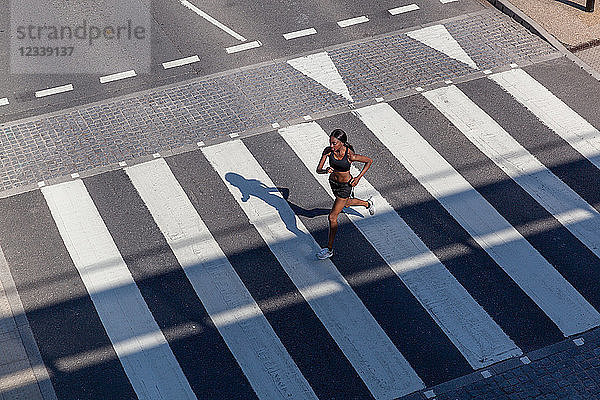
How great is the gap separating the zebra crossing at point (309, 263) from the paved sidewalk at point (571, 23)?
2200 millimetres

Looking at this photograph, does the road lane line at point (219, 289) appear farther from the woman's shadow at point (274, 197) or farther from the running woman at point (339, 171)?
the running woman at point (339, 171)

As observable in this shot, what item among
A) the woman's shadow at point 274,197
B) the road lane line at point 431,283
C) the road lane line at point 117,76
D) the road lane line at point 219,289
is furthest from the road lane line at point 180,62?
the road lane line at point 431,283

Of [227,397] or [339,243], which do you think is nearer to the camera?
[227,397]

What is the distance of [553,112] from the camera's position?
15352mm

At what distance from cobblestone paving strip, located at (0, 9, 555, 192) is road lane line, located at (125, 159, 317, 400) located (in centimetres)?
104

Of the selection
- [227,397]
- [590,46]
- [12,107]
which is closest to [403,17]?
[590,46]

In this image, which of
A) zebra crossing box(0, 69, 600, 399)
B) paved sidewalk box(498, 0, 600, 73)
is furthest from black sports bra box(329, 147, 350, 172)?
paved sidewalk box(498, 0, 600, 73)

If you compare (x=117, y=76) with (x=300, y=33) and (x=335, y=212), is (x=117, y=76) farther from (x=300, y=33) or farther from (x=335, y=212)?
(x=335, y=212)

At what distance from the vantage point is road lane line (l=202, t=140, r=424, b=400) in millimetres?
10930

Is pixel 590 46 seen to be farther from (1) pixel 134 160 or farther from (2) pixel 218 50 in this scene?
(1) pixel 134 160

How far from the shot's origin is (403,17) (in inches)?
712

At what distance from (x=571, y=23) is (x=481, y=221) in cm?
685

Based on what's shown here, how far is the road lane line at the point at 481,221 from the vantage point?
11.7 m

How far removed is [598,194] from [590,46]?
15.8 feet
